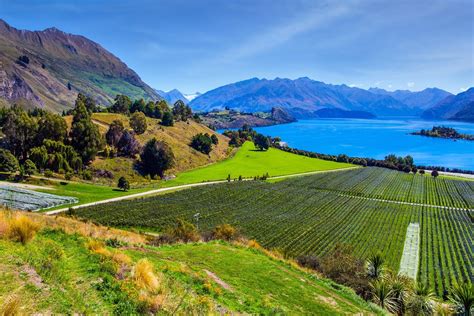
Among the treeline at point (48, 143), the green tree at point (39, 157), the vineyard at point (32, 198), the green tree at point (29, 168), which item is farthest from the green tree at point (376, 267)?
the green tree at point (39, 157)

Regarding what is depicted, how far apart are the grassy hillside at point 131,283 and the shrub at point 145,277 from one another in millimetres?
36

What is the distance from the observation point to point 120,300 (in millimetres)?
10117

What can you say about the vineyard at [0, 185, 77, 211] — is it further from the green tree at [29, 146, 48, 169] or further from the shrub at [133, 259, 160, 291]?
the shrub at [133, 259, 160, 291]

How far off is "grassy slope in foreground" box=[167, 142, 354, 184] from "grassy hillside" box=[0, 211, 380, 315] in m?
69.3

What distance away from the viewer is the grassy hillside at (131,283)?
932 centimetres

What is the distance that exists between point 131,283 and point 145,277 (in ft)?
2.19

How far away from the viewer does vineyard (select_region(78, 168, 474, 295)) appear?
48.2 metres

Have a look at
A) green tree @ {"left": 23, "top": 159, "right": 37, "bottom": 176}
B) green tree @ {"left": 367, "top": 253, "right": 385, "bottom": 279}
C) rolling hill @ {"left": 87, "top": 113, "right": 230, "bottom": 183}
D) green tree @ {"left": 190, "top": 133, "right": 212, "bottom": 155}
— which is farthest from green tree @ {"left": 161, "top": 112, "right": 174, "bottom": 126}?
green tree @ {"left": 367, "top": 253, "right": 385, "bottom": 279}

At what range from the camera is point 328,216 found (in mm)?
66938

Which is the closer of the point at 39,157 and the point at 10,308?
the point at 10,308

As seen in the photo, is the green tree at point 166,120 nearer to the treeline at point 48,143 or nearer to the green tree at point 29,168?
the treeline at point 48,143

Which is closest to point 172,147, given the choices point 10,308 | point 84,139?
point 84,139

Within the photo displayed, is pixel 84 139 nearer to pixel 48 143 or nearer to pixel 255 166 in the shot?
pixel 48 143

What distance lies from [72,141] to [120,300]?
77952 millimetres
